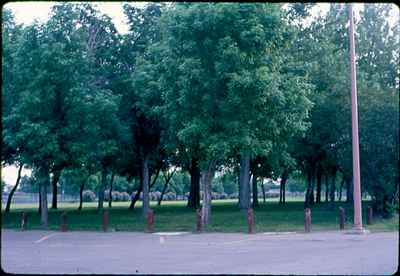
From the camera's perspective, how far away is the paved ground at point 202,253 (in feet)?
44.1

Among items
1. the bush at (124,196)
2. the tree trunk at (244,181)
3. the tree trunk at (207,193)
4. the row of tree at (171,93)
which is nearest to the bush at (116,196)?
the bush at (124,196)

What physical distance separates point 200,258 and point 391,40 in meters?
34.8

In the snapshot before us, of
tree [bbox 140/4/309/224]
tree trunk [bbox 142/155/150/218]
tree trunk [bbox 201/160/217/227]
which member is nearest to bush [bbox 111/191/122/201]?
tree trunk [bbox 142/155/150/218]

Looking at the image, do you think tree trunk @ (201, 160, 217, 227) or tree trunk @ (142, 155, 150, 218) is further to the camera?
tree trunk @ (142, 155, 150, 218)

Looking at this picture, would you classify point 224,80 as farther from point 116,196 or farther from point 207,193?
point 116,196

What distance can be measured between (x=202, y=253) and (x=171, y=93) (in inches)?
474

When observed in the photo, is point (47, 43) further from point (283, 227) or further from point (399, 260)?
point (399, 260)

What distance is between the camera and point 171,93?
90.1ft

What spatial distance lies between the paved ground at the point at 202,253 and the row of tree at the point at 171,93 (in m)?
5.49

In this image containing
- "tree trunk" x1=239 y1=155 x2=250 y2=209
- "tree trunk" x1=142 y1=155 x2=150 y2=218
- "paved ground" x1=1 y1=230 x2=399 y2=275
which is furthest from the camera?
"tree trunk" x1=239 y1=155 x2=250 y2=209

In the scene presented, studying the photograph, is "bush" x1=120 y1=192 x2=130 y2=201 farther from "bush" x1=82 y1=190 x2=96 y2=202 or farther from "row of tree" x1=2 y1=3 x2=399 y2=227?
"row of tree" x1=2 y1=3 x2=399 y2=227

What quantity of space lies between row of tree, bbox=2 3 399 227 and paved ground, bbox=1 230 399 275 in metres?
5.49

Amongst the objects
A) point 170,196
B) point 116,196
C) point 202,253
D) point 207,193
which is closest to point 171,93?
point 207,193

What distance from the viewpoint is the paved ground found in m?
13.5
